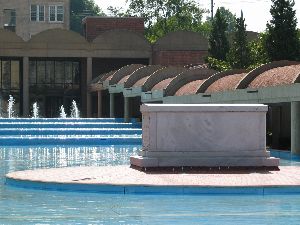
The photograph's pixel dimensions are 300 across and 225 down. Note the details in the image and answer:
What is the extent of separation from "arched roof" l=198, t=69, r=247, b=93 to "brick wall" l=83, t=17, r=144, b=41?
99.8 feet

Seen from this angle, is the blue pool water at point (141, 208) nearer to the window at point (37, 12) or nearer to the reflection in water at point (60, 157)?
the reflection in water at point (60, 157)

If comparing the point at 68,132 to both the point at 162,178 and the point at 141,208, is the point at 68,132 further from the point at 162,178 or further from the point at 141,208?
the point at 141,208

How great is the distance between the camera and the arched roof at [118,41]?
5922 cm

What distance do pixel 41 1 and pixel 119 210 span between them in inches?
2871

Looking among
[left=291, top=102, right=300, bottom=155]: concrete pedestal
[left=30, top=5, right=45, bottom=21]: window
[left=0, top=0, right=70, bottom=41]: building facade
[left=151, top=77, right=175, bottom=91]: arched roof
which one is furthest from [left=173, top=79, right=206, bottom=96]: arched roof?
[left=30, top=5, right=45, bottom=21]: window

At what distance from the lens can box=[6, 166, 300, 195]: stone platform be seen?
15367 mm

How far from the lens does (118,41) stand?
59312mm

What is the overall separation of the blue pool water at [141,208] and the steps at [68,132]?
57.8 ft

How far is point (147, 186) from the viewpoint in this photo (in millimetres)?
15414

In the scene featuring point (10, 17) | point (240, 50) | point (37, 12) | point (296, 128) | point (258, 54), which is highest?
point (37, 12)

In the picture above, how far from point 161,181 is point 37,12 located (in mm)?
70164

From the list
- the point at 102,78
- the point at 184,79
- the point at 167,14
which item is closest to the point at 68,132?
the point at 184,79

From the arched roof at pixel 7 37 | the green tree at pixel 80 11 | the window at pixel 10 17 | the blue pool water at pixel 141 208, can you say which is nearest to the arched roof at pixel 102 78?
the arched roof at pixel 7 37

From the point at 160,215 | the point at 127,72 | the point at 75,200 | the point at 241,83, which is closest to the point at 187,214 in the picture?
the point at 160,215
